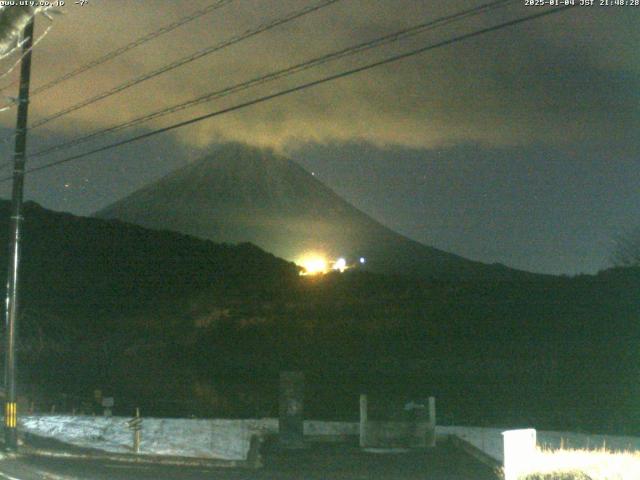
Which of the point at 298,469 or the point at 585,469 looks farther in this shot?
the point at 298,469

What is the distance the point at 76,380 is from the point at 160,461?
25.1 meters

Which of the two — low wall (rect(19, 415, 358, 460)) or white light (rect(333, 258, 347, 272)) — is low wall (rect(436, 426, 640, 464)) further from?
white light (rect(333, 258, 347, 272))

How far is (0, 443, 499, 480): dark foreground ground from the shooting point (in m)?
14.9

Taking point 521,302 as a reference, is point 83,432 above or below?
below

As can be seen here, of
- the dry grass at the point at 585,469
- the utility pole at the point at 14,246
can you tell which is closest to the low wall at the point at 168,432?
the utility pole at the point at 14,246

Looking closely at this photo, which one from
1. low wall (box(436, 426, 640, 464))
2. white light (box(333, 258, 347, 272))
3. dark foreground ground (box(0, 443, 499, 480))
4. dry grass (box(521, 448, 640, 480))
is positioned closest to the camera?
dry grass (box(521, 448, 640, 480))

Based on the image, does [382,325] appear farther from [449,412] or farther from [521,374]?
[449,412]

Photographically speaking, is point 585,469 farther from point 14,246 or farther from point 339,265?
point 339,265

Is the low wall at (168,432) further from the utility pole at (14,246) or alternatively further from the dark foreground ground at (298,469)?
the utility pole at (14,246)

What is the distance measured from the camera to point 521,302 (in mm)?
48656

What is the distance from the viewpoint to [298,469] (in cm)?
1688

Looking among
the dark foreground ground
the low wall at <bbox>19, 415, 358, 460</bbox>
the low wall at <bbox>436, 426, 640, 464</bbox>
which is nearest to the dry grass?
the dark foreground ground

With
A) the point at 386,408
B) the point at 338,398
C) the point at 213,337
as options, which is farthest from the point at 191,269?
the point at 386,408

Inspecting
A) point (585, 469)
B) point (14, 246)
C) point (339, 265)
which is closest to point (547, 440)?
point (585, 469)
